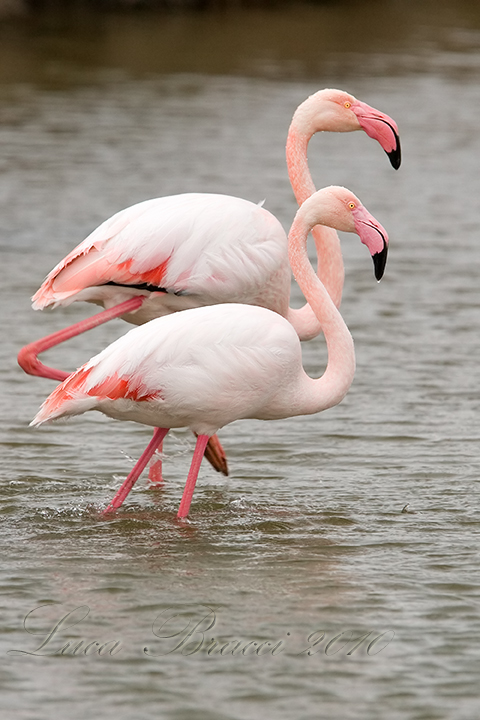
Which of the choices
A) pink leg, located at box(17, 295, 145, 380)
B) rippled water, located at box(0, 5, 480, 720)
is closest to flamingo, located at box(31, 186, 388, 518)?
rippled water, located at box(0, 5, 480, 720)

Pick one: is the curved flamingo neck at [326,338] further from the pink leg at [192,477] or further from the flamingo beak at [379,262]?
the pink leg at [192,477]

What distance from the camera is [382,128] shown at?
7234 mm

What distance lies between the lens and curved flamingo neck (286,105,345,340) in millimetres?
7113

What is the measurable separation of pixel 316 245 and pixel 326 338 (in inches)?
38.2

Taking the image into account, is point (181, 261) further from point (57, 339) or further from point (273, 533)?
point (273, 533)

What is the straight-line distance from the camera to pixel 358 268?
11.4 meters

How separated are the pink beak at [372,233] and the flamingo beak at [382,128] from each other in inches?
35.8

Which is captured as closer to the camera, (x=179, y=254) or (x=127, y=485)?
(x=127, y=485)

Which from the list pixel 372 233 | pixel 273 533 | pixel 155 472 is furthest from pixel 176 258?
pixel 273 533

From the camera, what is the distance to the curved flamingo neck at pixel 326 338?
622 centimetres

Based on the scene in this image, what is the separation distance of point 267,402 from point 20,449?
1806mm

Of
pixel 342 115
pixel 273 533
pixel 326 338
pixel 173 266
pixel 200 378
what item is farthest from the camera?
pixel 342 115

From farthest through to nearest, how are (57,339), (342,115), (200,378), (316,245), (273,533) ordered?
(342,115) → (316,245) → (57,339) → (273,533) → (200,378)

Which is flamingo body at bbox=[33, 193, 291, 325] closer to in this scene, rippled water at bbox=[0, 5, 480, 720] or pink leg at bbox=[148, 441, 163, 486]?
pink leg at bbox=[148, 441, 163, 486]
